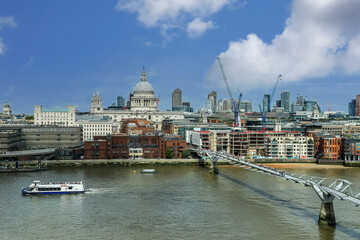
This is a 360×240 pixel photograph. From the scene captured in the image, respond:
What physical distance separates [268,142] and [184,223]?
33.1 metres

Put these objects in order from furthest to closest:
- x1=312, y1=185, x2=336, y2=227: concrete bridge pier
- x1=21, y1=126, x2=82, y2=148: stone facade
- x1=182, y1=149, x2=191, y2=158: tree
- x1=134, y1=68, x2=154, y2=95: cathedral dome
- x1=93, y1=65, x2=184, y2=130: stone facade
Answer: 1. x1=134, y1=68, x2=154, y2=95: cathedral dome
2. x1=93, y1=65, x2=184, y2=130: stone facade
3. x1=21, y1=126, x2=82, y2=148: stone facade
4. x1=182, y1=149, x2=191, y2=158: tree
5. x1=312, y1=185, x2=336, y2=227: concrete bridge pier

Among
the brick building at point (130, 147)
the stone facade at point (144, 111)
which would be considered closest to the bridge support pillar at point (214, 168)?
the brick building at point (130, 147)

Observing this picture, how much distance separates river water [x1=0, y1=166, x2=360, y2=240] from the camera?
21.6 meters

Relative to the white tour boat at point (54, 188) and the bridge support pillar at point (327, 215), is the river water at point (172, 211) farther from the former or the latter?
the white tour boat at point (54, 188)

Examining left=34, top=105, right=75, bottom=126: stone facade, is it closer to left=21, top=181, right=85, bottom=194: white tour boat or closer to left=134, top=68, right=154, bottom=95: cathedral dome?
left=134, top=68, right=154, bottom=95: cathedral dome

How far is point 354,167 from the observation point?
48594 millimetres

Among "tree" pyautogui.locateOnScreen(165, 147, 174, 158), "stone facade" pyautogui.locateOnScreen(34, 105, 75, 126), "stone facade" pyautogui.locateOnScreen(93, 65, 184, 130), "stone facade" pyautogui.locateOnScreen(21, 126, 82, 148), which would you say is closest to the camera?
"tree" pyautogui.locateOnScreen(165, 147, 174, 158)

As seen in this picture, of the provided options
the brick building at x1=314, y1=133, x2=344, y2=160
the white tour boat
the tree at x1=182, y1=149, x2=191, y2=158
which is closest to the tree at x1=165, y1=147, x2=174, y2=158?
A: the tree at x1=182, y1=149, x2=191, y2=158

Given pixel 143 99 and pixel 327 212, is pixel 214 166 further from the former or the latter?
pixel 143 99

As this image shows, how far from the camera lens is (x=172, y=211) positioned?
83.9 ft

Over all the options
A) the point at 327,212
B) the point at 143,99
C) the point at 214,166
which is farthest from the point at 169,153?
the point at 143,99

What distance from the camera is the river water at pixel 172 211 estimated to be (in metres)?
21.6

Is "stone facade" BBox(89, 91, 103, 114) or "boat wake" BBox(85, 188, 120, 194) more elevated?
"stone facade" BBox(89, 91, 103, 114)

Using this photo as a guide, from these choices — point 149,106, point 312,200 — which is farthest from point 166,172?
point 149,106
